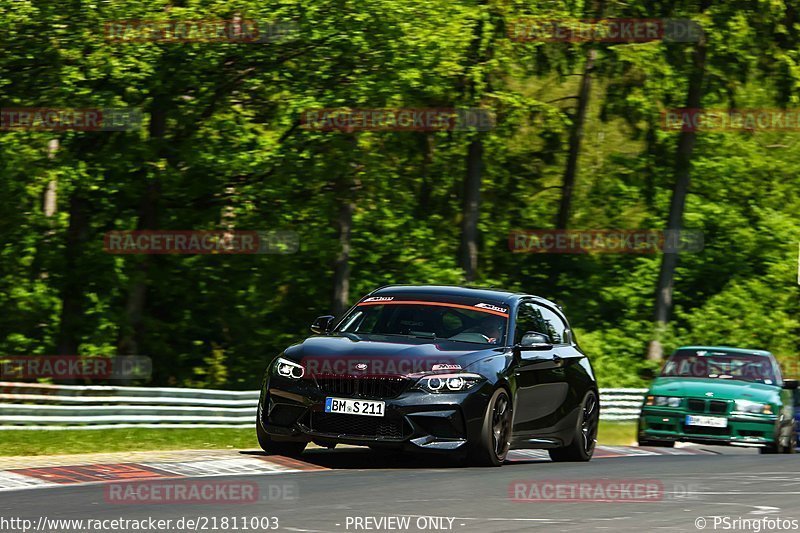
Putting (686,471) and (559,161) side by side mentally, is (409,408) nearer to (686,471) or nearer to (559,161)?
(686,471)

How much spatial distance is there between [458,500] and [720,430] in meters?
9.68

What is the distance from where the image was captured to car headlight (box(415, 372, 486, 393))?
39.1 ft

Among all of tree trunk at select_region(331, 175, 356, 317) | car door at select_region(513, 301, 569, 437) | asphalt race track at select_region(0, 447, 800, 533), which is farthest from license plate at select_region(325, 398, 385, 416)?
tree trunk at select_region(331, 175, 356, 317)

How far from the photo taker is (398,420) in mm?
11859

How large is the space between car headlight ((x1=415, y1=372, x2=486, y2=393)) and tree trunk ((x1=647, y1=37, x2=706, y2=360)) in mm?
23940

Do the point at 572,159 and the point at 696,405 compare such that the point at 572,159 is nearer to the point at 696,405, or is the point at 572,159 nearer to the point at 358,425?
the point at 696,405

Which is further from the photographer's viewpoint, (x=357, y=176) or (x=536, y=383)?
(x=357, y=176)

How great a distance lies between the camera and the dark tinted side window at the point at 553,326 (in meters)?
14.5

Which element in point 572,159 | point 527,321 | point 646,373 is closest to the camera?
point 527,321

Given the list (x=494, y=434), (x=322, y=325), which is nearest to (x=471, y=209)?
(x=322, y=325)

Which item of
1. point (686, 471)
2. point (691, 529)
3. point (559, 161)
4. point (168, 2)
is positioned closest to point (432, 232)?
point (559, 161)

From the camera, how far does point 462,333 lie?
1301 centimetres

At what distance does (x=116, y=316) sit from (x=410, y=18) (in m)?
8.36

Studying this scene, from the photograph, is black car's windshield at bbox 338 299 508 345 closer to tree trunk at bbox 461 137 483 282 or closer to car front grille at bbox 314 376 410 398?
car front grille at bbox 314 376 410 398
